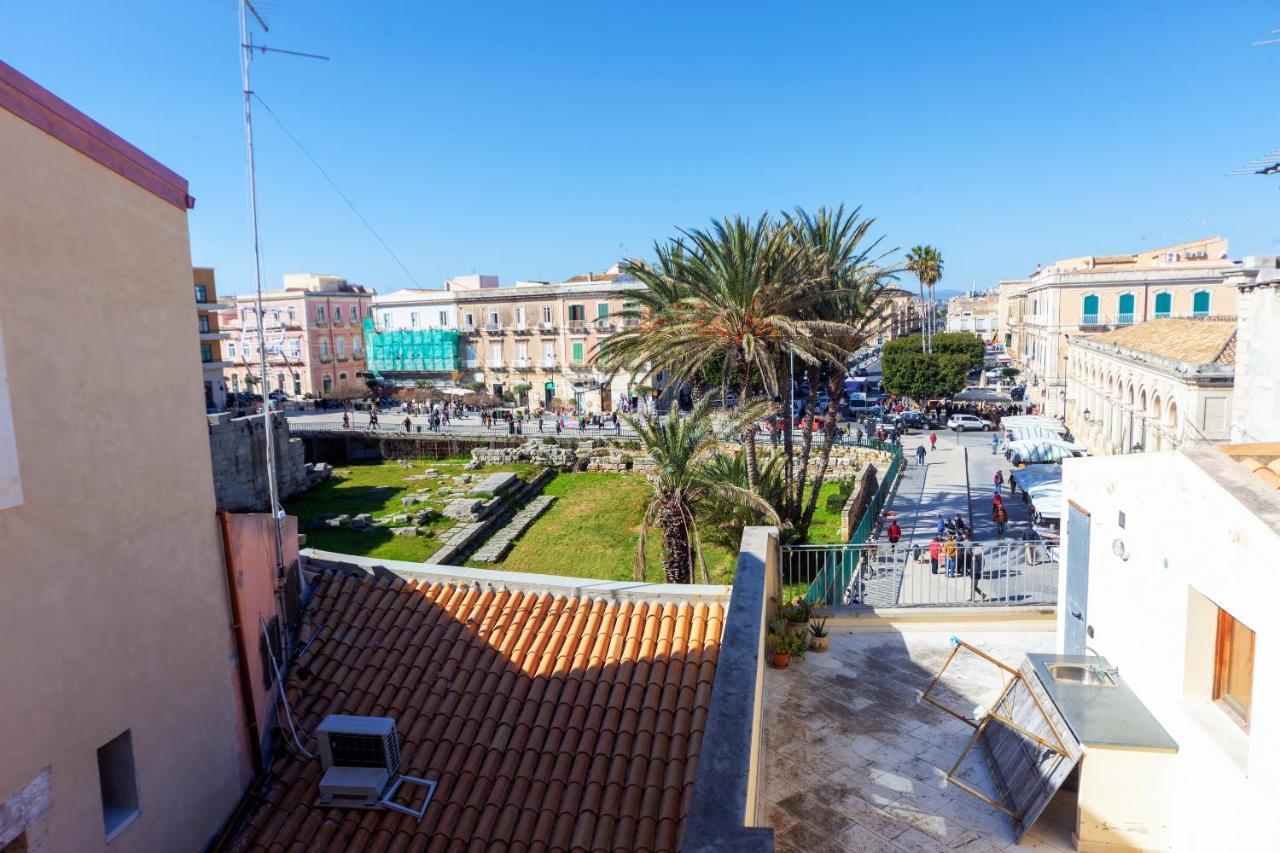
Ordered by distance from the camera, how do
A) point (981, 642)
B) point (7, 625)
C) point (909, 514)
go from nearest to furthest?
1. point (7, 625)
2. point (981, 642)
3. point (909, 514)

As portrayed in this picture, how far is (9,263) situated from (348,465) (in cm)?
4339

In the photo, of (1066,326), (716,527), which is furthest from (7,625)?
(1066,326)

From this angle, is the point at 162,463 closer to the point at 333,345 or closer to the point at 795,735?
the point at 795,735

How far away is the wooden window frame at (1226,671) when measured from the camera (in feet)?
14.8

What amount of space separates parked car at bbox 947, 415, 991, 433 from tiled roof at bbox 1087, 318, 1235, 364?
6.80 meters

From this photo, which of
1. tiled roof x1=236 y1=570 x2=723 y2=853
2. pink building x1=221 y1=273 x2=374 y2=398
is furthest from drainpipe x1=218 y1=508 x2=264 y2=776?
pink building x1=221 y1=273 x2=374 y2=398

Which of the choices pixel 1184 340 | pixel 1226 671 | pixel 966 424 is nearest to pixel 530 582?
pixel 1226 671

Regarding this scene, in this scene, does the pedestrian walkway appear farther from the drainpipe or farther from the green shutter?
the green shutter

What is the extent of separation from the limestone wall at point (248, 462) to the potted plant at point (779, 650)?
28.1 metres

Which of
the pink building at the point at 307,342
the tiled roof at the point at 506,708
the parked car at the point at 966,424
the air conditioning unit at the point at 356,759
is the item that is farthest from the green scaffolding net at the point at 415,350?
the air conditioning unit at the point at 356,759

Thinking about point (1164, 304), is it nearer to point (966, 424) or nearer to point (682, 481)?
point (966, 424)

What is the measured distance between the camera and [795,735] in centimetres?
627

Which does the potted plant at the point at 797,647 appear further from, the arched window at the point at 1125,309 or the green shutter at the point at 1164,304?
the green shutter at the point at 1164,304

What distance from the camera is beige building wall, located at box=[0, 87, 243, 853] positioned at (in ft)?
13.3
